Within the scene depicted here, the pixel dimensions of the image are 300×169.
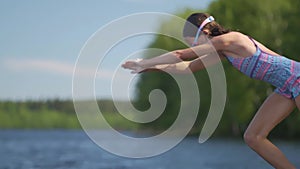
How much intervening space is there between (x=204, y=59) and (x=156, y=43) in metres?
45.8

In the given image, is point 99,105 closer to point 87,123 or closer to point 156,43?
point 87,123

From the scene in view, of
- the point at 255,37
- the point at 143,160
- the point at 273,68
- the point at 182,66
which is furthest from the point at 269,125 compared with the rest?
the point at 255,37

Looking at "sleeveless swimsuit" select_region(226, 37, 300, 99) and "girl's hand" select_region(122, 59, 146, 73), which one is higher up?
"girl's hand" select_region(122, 59, 146, 73)

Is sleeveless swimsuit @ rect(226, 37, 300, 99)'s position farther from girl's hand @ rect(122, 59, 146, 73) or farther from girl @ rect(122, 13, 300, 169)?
girl's hand @ rect(122, 59, 146, 73)

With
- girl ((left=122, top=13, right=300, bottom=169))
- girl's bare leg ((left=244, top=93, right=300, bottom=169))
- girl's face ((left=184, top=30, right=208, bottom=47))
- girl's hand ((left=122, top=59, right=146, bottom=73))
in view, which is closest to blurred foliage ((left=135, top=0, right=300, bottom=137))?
girl's bare leg ((left=244, top=93, right=300, bottom=169))

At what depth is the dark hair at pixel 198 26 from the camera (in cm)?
Result: 627

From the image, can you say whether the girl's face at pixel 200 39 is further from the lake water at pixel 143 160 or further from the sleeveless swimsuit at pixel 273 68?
the lake water at pixel 143 160

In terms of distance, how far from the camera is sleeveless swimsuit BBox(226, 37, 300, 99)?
6.27m

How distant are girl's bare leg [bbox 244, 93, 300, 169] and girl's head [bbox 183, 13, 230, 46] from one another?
0.91 metres

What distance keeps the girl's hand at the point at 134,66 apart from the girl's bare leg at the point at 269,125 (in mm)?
1355

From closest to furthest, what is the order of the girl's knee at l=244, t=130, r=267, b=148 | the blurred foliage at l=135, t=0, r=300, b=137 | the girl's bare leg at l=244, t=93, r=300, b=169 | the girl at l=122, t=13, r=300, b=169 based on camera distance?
the girl at l=122, t=13, r=300, b=169 < the girl's bare leg at l=244, t=93, r=300, b=169 < the girl's knee at l=244, t=130, r=267, b=148 < the blurred foliage at l=135, t=0, r=300, b=137

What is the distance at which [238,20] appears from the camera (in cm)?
4331

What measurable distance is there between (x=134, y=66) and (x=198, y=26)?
74 centimetres

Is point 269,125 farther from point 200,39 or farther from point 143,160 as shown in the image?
point 143,160
